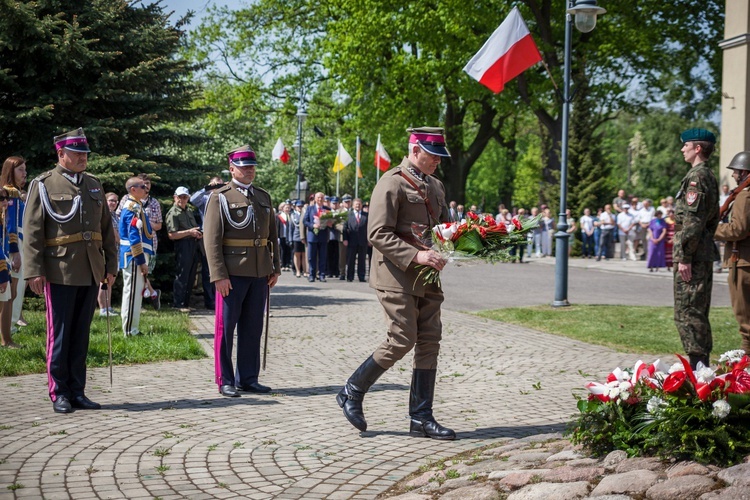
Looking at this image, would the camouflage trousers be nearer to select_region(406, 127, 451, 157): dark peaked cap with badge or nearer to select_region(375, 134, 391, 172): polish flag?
select_region(406, 127, 451, 157): dark peaked cap with badge

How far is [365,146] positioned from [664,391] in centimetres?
4008

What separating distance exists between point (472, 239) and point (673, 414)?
76.1 inches

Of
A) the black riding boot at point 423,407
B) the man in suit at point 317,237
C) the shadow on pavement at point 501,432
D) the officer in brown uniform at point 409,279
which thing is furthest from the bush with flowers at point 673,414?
the man in suit at point 317,237

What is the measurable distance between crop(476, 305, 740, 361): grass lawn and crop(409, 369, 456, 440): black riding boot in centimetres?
491

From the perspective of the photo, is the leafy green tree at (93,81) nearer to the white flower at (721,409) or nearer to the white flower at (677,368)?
the white flower at (677,368)

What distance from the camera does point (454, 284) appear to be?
20.9 meters

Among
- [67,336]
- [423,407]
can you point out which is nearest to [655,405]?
[423,407]

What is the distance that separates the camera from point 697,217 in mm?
7824

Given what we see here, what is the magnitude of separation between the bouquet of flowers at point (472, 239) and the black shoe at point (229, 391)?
242cm

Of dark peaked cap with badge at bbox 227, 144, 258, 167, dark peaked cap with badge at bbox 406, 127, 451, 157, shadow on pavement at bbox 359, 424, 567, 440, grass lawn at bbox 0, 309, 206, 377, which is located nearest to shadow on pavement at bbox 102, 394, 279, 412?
shadow on pavement at bbox 359, 424, 567, 440

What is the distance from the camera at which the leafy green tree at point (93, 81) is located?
537 inches

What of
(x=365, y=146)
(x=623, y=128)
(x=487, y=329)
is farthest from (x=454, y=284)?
(x=623, y=128)

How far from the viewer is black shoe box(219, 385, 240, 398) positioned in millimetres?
7840

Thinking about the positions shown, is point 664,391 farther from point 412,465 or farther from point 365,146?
point 365,146
